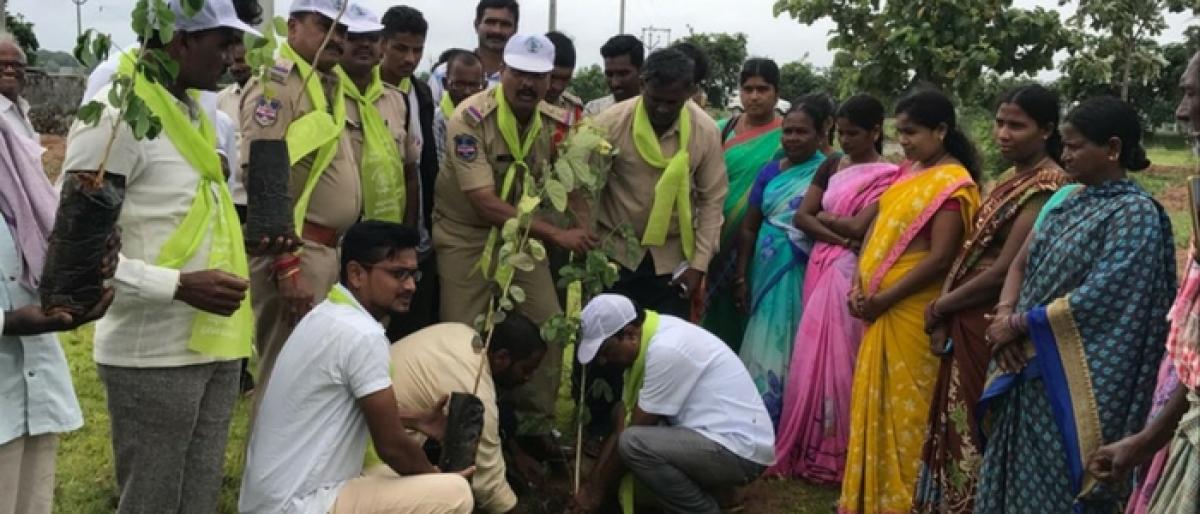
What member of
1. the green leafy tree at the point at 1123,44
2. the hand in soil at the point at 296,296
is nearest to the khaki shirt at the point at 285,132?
the hand in soil at the point at 296,296

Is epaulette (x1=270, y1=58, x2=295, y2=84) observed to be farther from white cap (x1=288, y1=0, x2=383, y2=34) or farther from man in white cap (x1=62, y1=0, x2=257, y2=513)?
man in white cap (x1=62, y1=0, x2=257, y2=513)

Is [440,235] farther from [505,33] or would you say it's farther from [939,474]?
[939,474]

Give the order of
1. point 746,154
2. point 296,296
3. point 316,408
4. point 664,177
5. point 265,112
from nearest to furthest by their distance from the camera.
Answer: point 316,408 < point 296,296 < point 265,112 < point 664,177 < point 746,154

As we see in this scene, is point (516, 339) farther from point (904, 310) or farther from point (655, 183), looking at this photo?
point (904, 310)

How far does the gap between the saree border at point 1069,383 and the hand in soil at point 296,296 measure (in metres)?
2.43

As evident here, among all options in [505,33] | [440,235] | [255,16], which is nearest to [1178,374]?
[440,235]

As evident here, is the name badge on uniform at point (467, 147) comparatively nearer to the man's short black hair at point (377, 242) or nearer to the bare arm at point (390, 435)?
the man's short black hair at point (377, 242)

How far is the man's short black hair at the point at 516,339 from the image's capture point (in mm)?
4266

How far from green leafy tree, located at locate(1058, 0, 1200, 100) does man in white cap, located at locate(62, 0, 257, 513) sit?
14.2 metres

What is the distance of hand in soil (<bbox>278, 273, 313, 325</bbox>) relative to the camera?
372cm

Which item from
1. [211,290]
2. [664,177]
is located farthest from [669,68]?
[211,290]

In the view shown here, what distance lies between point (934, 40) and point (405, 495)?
6473 mm

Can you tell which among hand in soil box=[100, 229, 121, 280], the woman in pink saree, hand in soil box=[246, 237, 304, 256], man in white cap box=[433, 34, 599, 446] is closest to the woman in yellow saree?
the woman in pink saree

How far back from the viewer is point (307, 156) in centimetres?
396
